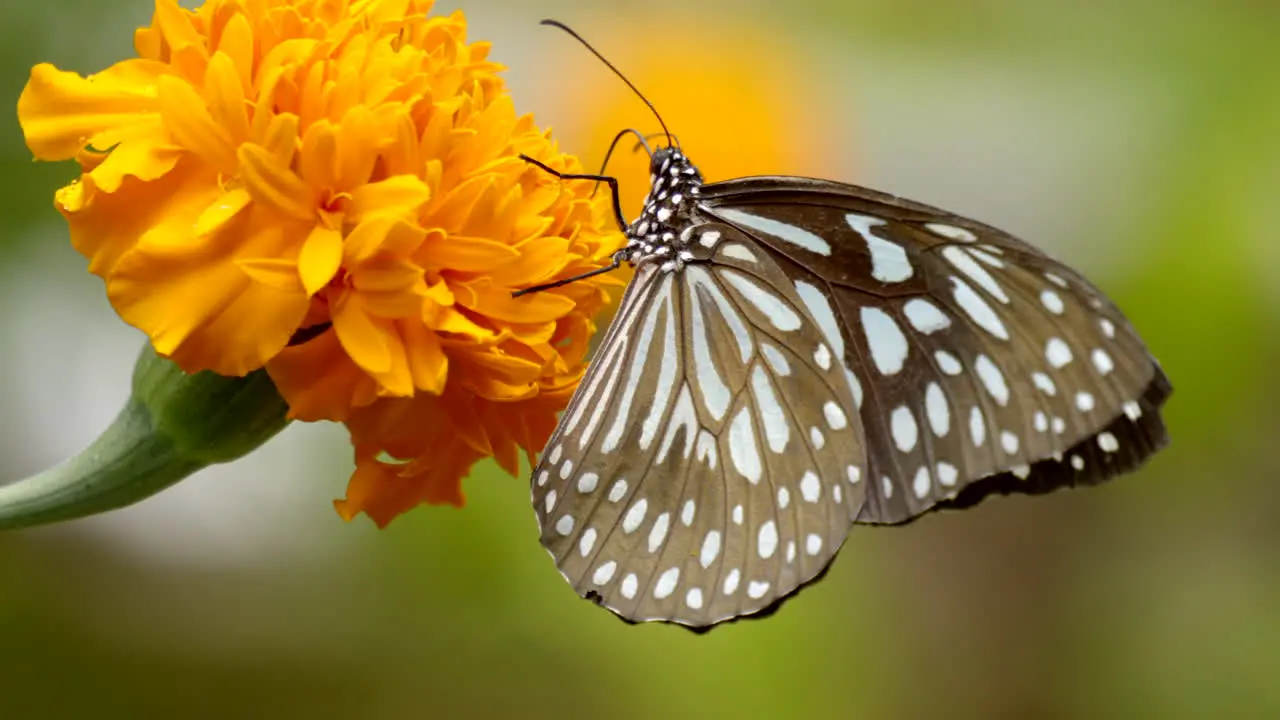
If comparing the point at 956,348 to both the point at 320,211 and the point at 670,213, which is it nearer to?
the point at 670,213

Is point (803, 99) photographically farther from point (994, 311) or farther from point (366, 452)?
point (366, 452)

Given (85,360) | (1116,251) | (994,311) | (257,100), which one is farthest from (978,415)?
(1116,251)

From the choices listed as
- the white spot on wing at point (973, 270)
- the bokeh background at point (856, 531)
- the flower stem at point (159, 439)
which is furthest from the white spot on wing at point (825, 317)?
the bokeh background at point (856, 531)

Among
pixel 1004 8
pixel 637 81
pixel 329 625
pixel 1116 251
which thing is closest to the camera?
pixel 329 625

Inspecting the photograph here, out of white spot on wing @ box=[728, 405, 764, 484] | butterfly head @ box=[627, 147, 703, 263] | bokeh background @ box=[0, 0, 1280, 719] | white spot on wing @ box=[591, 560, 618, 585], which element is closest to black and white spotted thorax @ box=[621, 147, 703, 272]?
butterfly head @ box=[627, 147, 703, 263]

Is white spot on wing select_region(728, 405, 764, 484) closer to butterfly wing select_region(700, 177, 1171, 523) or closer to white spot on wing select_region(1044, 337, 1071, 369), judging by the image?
butterfly wing select_region(700, 177, 1171, 523)

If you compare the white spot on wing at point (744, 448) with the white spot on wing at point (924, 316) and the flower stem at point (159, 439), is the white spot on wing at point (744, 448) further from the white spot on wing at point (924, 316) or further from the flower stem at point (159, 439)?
the flower stem at point (159, 439)

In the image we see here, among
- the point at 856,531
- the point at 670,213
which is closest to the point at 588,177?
the point at 670,213
